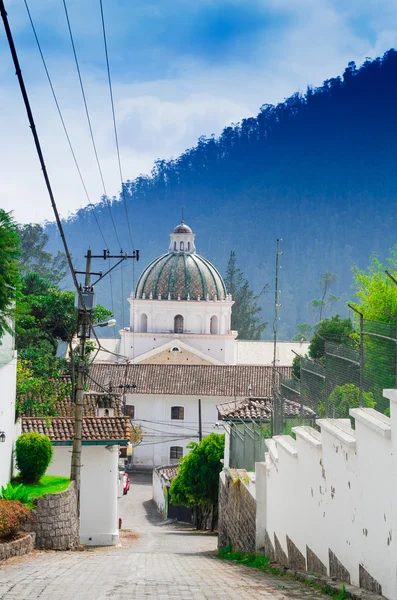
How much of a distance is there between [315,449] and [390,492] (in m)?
3.49

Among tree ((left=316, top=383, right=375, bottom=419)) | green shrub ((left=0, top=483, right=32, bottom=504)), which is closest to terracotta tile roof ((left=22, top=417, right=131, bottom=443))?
green shrub ((left=0, top=483, right=32, bottom=504))

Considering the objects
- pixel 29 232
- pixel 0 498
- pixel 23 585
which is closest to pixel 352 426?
pixel 23 585

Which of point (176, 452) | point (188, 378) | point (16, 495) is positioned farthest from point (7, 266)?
point (188, 378)

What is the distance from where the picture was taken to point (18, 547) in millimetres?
14977

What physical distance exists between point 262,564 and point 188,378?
142 ft

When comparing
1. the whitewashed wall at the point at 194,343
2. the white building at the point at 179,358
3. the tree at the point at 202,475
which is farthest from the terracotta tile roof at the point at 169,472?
the whitewashed wall at the point at 194,343

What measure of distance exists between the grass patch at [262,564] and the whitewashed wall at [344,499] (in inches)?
11.8

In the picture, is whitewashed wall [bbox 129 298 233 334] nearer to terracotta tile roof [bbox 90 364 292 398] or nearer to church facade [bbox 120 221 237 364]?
church facade [bbox 120 221 237 364]

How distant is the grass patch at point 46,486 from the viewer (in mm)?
18578

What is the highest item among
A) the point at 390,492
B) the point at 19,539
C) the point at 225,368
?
the point at 225,368

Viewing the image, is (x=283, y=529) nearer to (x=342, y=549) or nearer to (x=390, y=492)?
(x=342, y=549)

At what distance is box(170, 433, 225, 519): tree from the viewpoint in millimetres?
31297

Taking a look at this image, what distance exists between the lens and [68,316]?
4225 cm

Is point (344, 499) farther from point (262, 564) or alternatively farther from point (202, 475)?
point (202, 475)
